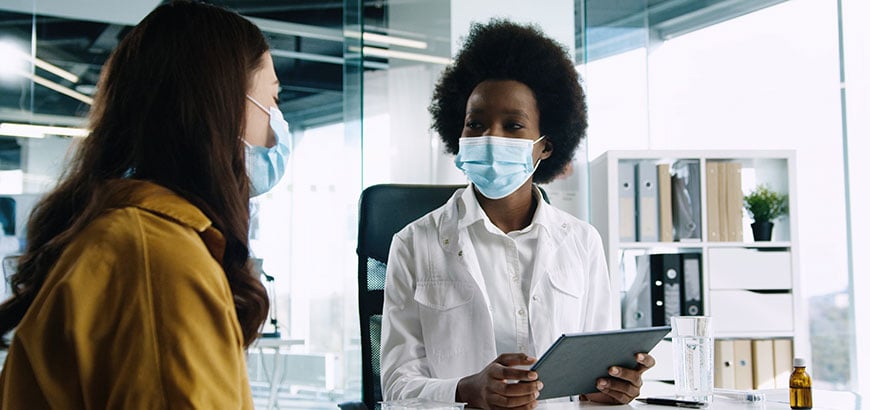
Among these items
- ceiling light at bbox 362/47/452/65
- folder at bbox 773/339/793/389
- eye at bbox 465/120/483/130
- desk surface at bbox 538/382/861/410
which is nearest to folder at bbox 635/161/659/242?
folder at bbox 773/339/793/389

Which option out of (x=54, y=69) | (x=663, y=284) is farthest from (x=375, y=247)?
(x=54, y=69)

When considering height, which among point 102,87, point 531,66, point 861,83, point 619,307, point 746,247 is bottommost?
point 619,307

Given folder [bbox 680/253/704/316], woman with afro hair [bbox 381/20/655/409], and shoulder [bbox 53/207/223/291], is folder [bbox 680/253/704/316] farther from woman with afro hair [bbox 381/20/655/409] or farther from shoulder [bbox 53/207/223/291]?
shoulder [bbox 53/207/223/291]

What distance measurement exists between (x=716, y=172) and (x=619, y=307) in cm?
68

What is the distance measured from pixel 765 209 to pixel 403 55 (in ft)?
5.21

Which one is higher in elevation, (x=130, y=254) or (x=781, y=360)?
(x=130, y=254)

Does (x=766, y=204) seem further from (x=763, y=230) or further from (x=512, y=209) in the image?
(x=512, y=209)

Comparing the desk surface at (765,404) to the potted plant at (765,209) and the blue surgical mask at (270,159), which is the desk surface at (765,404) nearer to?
the blue surgical mask at (270,159)

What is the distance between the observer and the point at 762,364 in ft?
11.0

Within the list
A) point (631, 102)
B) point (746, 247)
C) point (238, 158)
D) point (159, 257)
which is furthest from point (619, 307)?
point (159, 257)

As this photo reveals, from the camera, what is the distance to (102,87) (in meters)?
1.13

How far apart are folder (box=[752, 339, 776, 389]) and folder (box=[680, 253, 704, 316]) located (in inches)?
10.2

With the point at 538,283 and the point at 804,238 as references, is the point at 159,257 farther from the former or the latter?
the point at 804,238

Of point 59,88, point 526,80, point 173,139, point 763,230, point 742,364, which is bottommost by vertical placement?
point 742,364
